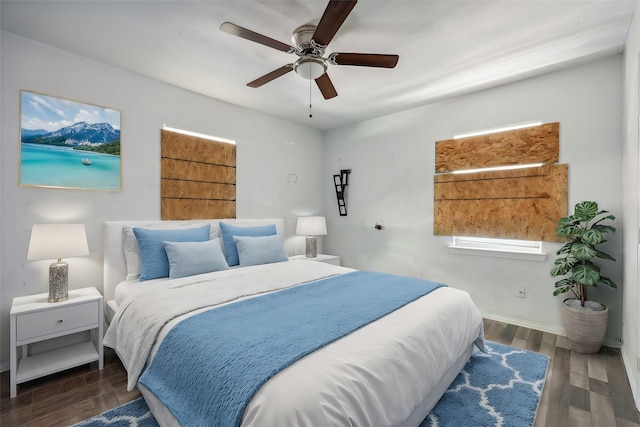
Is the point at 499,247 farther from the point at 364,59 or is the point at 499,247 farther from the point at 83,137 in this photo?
the point at 83,137

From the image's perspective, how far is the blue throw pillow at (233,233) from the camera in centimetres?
326

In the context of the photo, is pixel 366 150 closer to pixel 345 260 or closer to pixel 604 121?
pixel 345 260

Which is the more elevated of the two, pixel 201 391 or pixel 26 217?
pixel 26 217

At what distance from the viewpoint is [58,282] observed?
226 centimetres

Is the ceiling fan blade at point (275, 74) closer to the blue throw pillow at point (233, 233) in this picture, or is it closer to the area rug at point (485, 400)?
the blue throw pillow at point (233, 233)

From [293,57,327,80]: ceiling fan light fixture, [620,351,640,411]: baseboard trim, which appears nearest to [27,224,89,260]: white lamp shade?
[293,57,327,80]: ceiling fan light fixture

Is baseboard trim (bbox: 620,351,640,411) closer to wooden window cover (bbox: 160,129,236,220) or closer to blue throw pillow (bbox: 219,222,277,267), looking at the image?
blue throw pillow (bbox: 219,222,277,267)

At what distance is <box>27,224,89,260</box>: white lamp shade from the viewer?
2.16 m

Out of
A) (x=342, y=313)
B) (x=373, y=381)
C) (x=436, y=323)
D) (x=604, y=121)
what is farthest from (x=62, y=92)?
(x=604, y=121)

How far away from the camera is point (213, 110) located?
3.61 meters

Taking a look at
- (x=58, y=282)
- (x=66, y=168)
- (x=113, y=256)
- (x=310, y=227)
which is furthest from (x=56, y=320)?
(x=310, y=227)

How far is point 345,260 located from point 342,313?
10.1 ft

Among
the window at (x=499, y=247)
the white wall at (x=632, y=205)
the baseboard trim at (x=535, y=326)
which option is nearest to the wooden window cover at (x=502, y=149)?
the white wall at (x=632, y=205)

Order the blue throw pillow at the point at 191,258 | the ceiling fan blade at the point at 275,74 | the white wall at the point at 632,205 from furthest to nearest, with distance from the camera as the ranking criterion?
the blue throw pillow at the point at 191,258 → the ceiling fan blade at the point at 275,74 → the white wall at the point at 632,205
